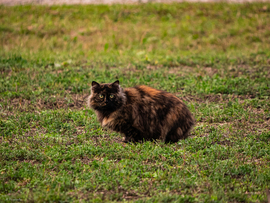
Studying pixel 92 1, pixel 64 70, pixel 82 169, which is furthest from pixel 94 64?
pixel 92 1

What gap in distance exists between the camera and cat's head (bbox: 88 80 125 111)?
5953mm

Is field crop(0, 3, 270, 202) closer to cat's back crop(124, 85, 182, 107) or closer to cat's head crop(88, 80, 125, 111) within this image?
cat's head crop(88, 80, 125, 111)

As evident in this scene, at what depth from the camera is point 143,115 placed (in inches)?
232

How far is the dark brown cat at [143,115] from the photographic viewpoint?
19.4ft

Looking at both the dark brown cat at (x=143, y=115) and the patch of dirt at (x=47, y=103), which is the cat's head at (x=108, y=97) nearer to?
the dark brown cat at (x=143, y=115)

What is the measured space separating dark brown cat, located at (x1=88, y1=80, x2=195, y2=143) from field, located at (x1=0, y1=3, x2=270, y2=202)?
0.96ft

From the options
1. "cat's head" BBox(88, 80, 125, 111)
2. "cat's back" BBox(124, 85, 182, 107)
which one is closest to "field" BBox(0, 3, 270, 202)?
"cat's head" BBox(88, 80, 125, 111)

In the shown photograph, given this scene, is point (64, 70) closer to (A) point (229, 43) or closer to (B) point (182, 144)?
(B) point (182, 144)

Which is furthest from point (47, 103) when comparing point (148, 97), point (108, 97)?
point (148, 97)

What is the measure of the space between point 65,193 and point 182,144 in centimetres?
256

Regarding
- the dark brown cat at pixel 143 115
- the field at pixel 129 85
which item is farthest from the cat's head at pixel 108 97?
the field at pixel 129 85

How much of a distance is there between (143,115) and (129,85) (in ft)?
10.4

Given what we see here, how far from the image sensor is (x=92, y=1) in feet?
60.2

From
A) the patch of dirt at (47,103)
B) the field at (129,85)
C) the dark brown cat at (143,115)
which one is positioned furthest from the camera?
the patch of dirt at (47,103)
